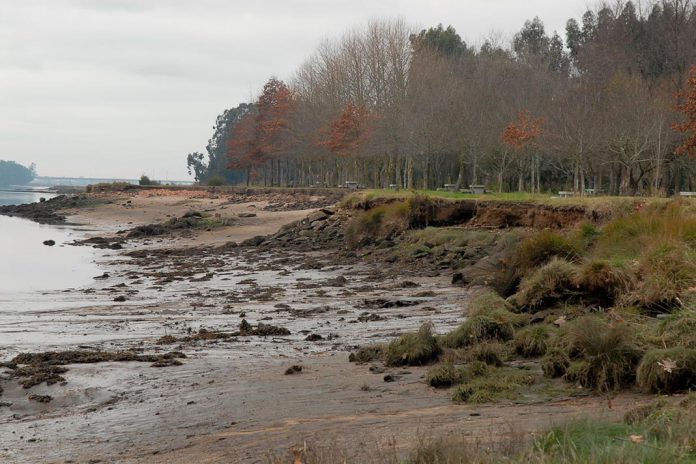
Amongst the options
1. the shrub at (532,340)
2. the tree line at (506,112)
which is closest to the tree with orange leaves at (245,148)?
the tree line at (506,112)

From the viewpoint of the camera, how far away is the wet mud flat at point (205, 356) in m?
9.76

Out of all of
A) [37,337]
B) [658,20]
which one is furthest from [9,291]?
[658,20]

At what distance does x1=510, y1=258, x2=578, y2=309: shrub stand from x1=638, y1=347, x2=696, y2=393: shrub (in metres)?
4.70

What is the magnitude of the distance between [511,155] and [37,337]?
152 ft

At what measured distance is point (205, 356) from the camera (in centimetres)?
1403

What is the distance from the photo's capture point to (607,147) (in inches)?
1800

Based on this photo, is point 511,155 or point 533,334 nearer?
point 533,334

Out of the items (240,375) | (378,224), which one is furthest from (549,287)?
(378,224)

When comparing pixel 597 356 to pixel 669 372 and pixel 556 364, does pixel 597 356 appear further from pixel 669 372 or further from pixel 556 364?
pixel 669 372

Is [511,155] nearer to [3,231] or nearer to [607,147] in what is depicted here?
[607,147]

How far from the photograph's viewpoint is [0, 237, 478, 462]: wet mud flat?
9758mm

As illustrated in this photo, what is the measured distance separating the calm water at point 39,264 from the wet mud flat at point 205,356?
1.92 m

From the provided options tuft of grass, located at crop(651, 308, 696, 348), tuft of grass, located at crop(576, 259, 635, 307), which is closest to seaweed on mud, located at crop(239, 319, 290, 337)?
tuft of grass, located at crop(576, 259, 635, 307)

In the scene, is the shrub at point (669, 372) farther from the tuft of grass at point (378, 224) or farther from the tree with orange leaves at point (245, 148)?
the tree with orange leaves at point (245, 148)
